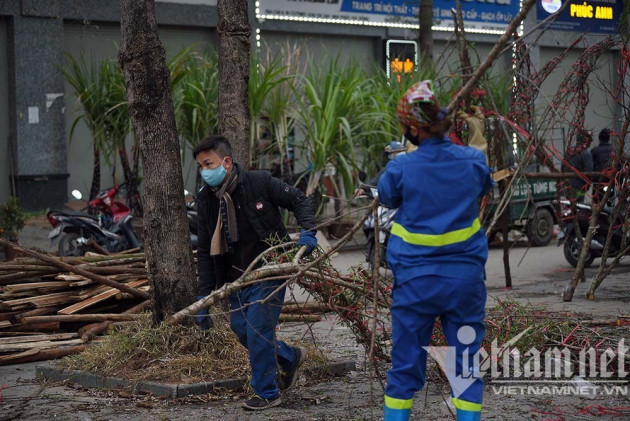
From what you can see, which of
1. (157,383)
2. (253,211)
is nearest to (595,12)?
(253,211)

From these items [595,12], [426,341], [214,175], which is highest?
[595,12]

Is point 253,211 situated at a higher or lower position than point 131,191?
higher

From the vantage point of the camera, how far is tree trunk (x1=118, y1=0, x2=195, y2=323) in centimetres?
721

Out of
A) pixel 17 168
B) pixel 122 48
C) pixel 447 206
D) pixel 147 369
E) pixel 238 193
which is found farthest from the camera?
pixel 17 168

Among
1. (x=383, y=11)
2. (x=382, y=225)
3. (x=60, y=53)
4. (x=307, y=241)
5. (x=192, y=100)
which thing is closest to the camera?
(x=307, y=241)

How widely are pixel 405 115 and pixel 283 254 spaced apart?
1588 mm

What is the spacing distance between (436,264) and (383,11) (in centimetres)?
2011

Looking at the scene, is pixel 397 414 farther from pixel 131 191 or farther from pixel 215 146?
pixel 131 191

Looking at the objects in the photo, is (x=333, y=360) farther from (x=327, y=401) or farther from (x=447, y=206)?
(x=447, y=206)

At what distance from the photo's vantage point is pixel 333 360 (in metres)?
7.52

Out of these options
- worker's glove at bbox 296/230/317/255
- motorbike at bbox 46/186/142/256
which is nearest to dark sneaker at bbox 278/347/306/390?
worker's glove at bbox 296/230/317/255

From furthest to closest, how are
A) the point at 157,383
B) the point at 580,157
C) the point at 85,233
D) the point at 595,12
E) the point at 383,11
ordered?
the point at 383,11 < the point at 595,12 < the point at 85,233 < the point at 580,157 < the point at 157,383

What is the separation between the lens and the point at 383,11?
2411 cm

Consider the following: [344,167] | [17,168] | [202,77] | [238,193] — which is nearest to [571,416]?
[238,193]
